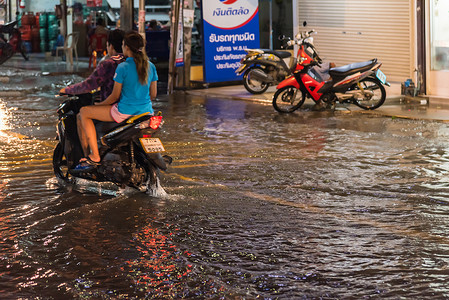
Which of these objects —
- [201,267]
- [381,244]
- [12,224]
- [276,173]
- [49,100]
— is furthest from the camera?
[49,100]

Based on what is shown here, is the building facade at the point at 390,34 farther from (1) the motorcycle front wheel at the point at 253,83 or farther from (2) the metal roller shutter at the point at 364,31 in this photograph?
(1) the motorcycle front wheel at the point at 253,83

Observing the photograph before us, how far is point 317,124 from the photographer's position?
44.3 feet

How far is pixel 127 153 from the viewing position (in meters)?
8.20

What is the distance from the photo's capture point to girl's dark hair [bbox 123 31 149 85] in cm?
809

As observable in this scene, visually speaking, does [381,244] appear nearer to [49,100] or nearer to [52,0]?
[49,100]

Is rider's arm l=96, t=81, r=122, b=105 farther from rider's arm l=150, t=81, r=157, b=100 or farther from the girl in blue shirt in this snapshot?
rider's arm l=150, t=81, r=157, b=100

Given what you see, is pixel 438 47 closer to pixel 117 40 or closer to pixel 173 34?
pixel 173 34

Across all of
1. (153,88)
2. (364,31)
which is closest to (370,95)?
(364,31)

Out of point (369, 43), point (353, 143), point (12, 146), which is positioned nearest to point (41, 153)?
point (12, 146)

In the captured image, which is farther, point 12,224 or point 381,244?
point 12,224

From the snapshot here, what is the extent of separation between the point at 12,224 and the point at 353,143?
570cm

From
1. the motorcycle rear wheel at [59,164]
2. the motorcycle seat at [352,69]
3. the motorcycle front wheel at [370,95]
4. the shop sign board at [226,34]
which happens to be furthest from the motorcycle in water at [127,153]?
the shop sign board at [226,34]

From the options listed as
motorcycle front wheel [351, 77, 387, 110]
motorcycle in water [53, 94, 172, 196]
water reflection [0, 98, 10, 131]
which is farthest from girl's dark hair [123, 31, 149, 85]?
motorcycle front wheel [351, 77, 387, 110]

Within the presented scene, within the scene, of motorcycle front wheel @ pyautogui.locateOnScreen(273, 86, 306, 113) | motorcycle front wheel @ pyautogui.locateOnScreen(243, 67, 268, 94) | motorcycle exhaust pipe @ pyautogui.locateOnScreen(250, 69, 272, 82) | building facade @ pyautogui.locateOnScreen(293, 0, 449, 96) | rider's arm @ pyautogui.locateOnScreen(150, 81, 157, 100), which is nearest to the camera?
rider's arm @ pyautogui.locateOnScreen(150, 81, 157, 100)
